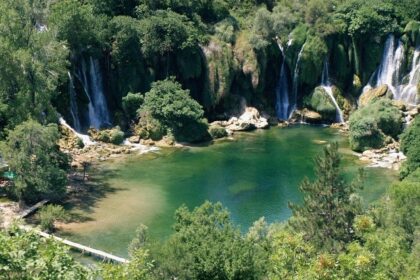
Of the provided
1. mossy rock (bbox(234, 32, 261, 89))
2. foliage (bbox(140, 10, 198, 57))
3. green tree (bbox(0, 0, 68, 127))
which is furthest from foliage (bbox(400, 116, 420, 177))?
green tree (bbox(0, 0, 68, 127))

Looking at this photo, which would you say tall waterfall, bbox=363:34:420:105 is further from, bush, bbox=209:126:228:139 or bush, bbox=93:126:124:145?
bush, bbox=93:126:124:145

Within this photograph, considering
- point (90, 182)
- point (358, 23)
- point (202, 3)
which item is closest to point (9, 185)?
point (90, 182)

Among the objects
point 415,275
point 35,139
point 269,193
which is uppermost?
point 35,139

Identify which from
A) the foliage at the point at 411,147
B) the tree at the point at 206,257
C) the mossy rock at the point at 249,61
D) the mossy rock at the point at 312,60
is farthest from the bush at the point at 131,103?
the tree at the point at 206,257

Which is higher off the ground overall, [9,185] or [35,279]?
[35,279]

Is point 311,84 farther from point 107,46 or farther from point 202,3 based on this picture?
point 107,46

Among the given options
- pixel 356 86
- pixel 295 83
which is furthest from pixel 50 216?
pixel 356 86

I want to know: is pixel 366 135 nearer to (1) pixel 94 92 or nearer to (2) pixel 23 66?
(1) pixel 94 92
